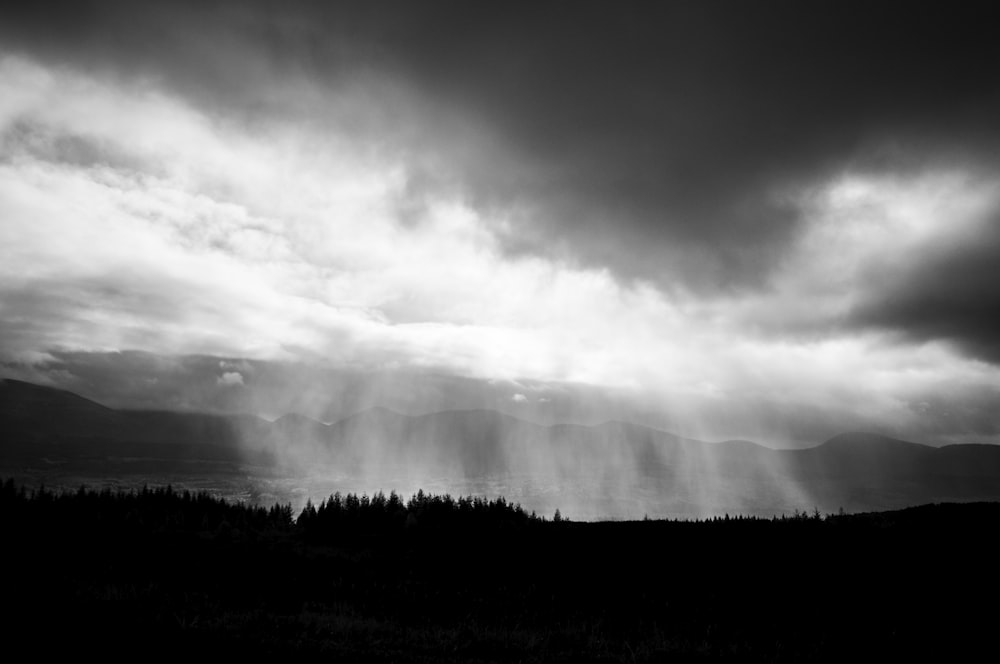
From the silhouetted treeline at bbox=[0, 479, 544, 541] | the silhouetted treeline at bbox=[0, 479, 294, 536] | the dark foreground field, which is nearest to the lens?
the dark foreground field

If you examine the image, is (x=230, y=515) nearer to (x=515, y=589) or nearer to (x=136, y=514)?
(x=136, y=514)

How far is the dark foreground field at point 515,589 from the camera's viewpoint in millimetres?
15398

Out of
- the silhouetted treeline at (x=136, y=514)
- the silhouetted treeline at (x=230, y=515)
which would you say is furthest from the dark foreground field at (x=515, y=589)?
the silhouetted treeline at (x=230, y=515)

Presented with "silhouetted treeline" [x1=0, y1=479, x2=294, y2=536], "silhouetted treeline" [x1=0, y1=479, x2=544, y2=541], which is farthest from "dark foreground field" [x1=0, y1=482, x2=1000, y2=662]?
"silhouetted treeline" [x1=0, y1=479, x2=544, y2=541]

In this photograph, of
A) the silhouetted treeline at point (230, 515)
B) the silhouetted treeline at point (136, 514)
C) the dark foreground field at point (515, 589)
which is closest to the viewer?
the dark foreground field at point (515, 589)

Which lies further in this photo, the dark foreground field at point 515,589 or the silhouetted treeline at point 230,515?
the silhouetted treeline at point 230,515

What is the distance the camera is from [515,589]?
3522 cm

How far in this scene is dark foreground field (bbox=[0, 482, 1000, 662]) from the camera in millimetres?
15398

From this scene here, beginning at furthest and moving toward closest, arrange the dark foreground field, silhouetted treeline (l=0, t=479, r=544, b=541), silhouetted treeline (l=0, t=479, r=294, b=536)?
silhouetted treeline (l=0, t=479, r=544, b=541) < silhouetted treeline (l=0, t=479, r=294, b=536) < the dark foreground field

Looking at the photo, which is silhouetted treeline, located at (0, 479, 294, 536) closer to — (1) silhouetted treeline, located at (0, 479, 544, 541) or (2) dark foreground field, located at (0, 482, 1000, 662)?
(1) silhouetted treeline, located at (0, 479, 544, 541)

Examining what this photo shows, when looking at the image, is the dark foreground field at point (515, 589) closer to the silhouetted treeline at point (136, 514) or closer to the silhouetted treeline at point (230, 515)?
the silhouetted treeline at point (136, 514)

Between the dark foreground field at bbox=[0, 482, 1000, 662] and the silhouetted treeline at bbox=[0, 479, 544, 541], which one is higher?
the dark foreground field at bbox=[0, 482, 1000, 662]

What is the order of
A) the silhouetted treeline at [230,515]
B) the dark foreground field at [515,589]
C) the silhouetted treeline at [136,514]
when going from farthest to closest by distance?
1. the silhouetted treeline at [230,515]
2. the silhouetted treeline at [136,514]
3. the dark foreground field at [515,589]

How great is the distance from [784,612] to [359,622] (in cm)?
2058
